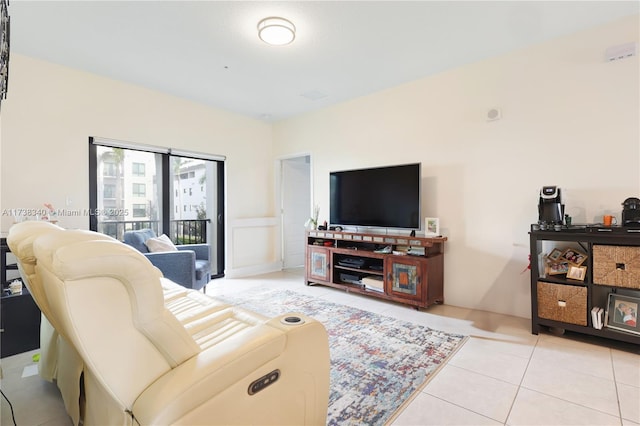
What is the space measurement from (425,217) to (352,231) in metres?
0.97

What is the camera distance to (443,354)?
2.24 meters

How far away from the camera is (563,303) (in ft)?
8.02

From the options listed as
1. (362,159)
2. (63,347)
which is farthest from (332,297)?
(63,347)

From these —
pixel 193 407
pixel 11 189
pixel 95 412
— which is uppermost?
pixel 11 189

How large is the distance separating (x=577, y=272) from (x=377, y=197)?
77.7 inches

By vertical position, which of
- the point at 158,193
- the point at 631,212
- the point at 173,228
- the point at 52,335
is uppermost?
the point at 158,193

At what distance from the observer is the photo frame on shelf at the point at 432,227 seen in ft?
11.1

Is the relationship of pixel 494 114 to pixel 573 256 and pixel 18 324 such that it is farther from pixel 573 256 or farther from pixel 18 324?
pixel 18 324

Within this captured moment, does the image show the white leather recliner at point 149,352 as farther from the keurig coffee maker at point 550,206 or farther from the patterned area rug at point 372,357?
the keurig coffee maker at point 550,206

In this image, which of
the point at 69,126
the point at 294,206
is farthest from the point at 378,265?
the point at 69,126

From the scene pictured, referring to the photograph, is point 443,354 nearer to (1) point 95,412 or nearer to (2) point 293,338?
(2) point 293,338

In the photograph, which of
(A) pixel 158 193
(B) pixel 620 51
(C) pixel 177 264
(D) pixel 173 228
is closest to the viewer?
(B) pixel 620 51

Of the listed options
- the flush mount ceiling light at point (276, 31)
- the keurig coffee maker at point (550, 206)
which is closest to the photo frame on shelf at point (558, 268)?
the keurig coffee maker at point (550, 206)

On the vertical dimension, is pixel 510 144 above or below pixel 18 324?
above
